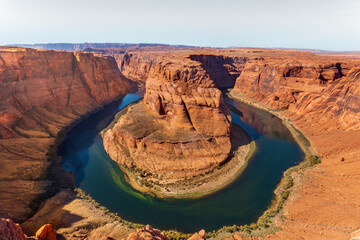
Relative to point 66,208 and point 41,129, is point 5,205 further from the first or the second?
point 41,129

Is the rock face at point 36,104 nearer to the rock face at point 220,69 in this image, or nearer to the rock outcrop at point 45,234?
the rock outcrop at point 45,234

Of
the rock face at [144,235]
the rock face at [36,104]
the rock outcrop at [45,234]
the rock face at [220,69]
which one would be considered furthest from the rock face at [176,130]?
the rock face at [220,69]

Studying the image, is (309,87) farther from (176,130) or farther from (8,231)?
(8,231)

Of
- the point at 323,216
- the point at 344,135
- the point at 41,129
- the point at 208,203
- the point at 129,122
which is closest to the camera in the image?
the point at 323,216

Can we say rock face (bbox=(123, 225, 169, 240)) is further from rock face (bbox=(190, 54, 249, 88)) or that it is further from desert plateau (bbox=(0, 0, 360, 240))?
rock face (bbox=(190, 54, 249, 88))

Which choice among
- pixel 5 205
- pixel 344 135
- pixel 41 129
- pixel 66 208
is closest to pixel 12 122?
pixel 41 129
